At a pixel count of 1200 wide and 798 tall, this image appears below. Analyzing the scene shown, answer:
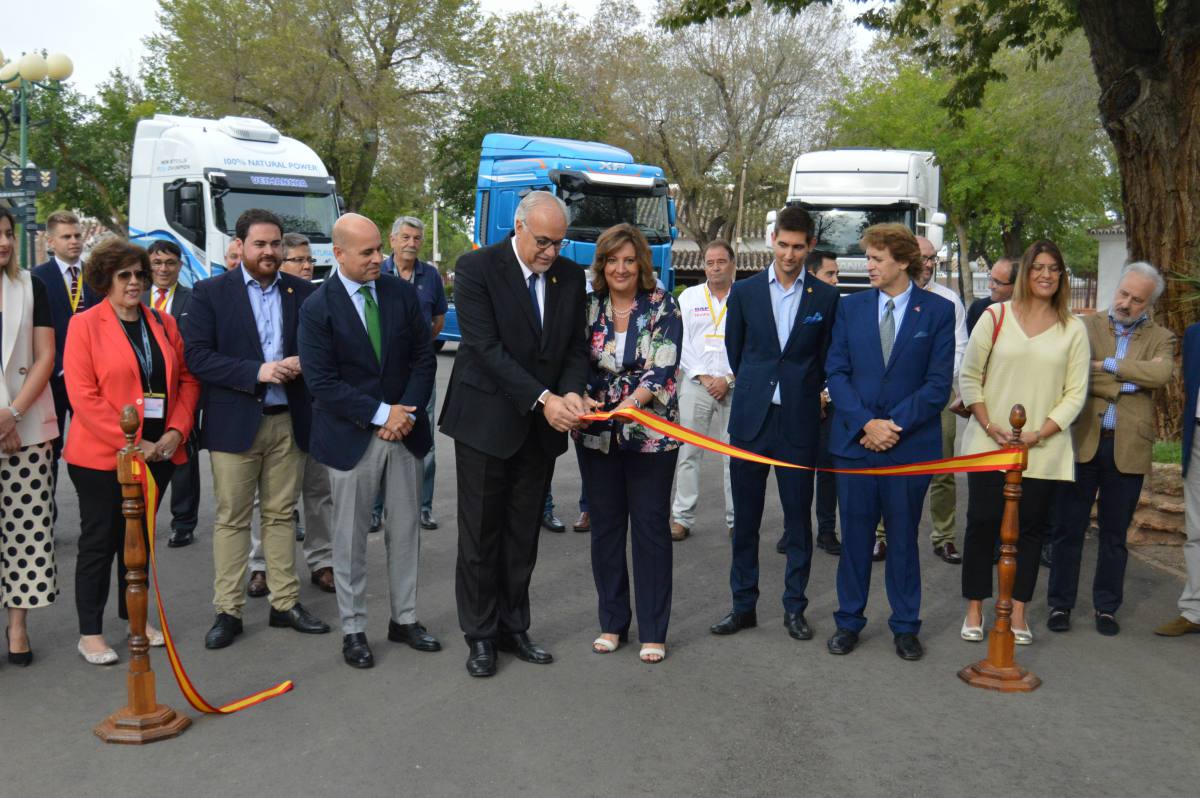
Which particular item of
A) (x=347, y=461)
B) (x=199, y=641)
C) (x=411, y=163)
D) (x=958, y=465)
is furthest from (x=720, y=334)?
(x=411, y=163)

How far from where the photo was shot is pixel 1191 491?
612 cm

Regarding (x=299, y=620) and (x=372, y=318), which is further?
(x=299, y=620)

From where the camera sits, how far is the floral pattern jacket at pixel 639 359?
17.9ft

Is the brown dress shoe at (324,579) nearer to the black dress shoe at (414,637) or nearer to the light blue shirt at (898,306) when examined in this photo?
the black dress shoe at (414,637)

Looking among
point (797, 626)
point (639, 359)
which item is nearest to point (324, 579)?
point (639, 359)

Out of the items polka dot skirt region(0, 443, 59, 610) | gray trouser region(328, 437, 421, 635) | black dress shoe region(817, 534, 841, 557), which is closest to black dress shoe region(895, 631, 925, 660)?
black dress shoe region(817, 534, 841, 557)

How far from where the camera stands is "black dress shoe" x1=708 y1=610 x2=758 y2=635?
5934 mm

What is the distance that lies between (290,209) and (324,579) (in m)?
14.7

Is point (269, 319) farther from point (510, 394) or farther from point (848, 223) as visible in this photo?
point (848, 223)

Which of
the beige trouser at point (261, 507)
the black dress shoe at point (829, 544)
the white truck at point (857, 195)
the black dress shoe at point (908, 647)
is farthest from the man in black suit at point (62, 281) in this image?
the white truck at point (857, 195)

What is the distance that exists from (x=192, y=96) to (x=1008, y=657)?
3601 centimetres

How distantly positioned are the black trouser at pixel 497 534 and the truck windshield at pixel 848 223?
15347mm

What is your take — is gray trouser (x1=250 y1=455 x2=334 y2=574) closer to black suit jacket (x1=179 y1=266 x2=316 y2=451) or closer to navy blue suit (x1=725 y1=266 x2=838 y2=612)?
black suit jacket (x1=179 y1=266 x2=316 y2=451)

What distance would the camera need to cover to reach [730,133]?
1789 inches
